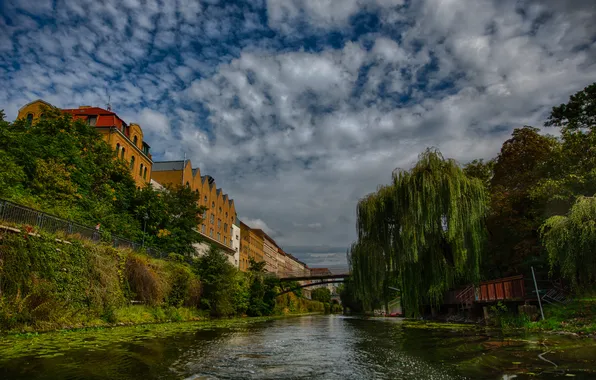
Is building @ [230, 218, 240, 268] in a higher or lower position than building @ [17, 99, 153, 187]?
lower

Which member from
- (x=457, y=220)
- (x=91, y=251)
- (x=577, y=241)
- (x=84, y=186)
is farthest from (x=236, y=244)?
(x=577, y=241)

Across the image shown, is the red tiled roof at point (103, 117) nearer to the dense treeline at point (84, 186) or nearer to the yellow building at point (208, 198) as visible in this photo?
the dense treeline at point (84, 186)

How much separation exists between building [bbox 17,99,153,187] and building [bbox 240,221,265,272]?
37.7 metres

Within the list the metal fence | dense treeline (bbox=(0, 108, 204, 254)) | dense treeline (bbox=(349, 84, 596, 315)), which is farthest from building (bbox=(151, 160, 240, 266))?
dense treeline (bbox=(349, 84, 596, 315))

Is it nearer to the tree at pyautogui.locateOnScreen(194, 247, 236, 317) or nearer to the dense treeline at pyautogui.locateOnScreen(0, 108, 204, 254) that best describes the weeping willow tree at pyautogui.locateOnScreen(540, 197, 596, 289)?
the dense treeline at pyautogui.locateOnScreen(0, 108, 204, 254)

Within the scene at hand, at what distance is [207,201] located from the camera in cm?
6047

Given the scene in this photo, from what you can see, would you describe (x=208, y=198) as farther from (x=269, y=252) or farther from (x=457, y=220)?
(x=269, y=252)

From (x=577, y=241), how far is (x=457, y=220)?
494 cm

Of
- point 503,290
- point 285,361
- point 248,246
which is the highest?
point 248,246

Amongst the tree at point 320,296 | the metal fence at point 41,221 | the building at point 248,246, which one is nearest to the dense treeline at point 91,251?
the metal fence at point 41,221

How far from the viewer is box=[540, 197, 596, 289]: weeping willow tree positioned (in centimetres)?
1450

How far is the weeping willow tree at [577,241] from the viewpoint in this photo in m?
14.5

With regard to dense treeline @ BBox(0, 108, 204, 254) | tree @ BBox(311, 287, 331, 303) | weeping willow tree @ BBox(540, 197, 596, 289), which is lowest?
tree @ BBox(311, 287, 331, 303)

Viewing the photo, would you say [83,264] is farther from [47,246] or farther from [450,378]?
[450,378]
